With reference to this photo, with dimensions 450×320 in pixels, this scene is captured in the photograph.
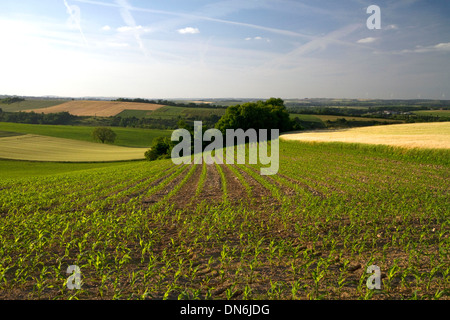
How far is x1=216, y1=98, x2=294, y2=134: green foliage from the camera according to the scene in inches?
2507

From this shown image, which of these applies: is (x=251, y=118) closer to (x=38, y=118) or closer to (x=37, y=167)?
(x=37, y=167)

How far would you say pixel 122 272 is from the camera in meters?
8.00

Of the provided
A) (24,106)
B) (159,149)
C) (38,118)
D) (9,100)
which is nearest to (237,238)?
(159,149)

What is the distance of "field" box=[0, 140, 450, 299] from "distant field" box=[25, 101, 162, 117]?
4442 inches

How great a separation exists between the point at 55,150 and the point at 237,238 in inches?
2590

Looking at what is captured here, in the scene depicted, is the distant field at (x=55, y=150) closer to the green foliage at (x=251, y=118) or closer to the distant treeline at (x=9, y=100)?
the green foliage at (x=251, y=118)

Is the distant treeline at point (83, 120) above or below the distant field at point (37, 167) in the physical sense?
above

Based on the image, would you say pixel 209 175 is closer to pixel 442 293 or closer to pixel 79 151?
pixel 442 293

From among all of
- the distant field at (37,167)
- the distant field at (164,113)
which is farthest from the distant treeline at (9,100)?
the distant field at (37,167)

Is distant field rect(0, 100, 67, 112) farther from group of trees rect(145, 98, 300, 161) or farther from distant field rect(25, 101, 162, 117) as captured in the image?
group of trees rect(145, 98, 300, 161)

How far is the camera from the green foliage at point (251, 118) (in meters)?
63.7

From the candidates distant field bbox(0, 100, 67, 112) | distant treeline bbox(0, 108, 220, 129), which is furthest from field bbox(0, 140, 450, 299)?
distant field bbox(0, 100, 67, 112)

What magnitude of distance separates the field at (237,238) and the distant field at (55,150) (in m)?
36.8
